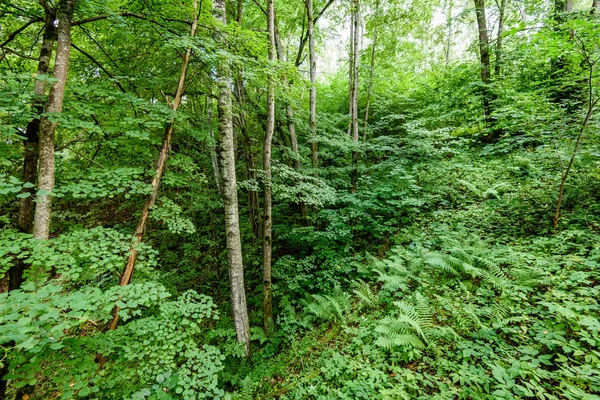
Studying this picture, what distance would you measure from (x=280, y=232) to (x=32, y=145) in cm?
633

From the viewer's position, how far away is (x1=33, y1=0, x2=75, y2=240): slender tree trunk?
2859 millimetres

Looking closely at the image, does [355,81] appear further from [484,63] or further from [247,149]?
[484,63]

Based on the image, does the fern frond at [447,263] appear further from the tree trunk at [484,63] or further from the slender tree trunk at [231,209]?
the tree trunk at [484,63]

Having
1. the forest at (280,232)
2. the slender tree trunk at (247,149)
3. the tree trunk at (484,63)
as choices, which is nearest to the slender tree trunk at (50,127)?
the forest at (280,232)

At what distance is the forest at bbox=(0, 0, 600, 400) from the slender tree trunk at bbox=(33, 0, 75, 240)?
0.06ft

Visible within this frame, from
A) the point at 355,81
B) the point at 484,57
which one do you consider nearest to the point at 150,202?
the point at 355,81

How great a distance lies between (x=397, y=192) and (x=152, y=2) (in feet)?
22.2

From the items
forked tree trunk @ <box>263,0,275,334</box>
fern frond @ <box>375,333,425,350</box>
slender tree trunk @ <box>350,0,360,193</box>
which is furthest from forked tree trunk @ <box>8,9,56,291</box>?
slender tree trunk @ <box>350,0,360,193</box>

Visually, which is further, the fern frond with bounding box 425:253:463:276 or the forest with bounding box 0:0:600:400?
the fern frond with bounding box 425:253:463:276

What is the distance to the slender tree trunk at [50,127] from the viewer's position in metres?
2.86

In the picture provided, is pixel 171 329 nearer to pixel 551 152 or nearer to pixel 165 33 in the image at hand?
pixel 165 33

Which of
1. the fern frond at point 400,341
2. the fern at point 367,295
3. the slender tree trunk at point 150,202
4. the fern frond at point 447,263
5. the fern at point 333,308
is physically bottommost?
the fern at point 333,308

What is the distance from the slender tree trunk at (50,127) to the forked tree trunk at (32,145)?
0.42ft

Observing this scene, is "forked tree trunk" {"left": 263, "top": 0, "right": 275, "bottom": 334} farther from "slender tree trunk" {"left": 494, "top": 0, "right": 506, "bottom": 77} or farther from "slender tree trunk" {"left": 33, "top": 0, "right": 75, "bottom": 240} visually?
"slender tree trunk" {"left": 494, "top": 0, "right": 506, "bottom": 77}
